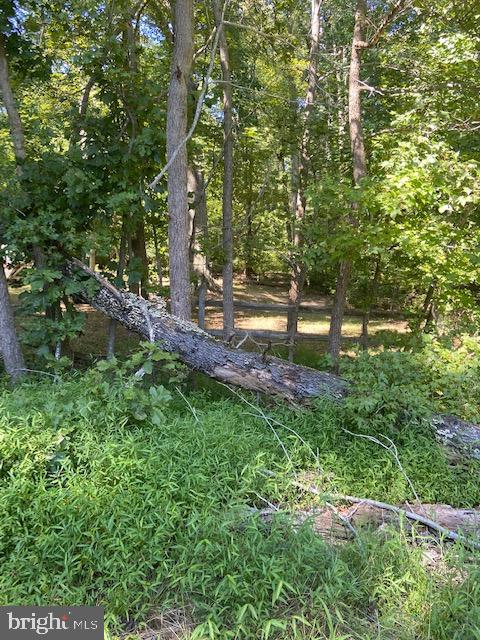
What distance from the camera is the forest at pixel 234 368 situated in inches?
94.7

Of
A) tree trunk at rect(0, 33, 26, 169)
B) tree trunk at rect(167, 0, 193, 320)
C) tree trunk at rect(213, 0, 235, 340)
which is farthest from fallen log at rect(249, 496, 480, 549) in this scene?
tree trunk at rect(0, 33, 26, 169)

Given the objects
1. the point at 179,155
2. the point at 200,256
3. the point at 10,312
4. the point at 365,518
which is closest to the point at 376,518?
the point at 365,518

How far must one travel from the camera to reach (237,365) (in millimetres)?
4754

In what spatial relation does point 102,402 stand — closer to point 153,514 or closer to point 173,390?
point 153,514

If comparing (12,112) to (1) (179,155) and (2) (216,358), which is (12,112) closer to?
(1) (179,155)

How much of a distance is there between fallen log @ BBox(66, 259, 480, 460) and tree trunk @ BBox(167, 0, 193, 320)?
0.36 meters

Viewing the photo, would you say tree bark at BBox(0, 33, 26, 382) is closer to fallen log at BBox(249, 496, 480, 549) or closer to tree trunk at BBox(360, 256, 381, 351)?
fallen log at BBox(249, 496, 480, 549)

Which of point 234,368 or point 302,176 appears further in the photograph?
point 302,176

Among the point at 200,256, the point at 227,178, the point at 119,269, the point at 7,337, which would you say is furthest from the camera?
the point at 200,256

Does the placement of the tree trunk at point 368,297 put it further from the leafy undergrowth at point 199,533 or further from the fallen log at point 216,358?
the leafy undergrowth at point 199,533

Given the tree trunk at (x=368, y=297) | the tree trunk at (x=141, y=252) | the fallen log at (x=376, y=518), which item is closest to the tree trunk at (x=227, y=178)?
the tree trunk at (x=141, y=252)

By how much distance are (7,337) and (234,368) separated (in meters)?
2.90

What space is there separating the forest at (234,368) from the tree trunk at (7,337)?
0.02m

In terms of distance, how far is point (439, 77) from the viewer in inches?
244
